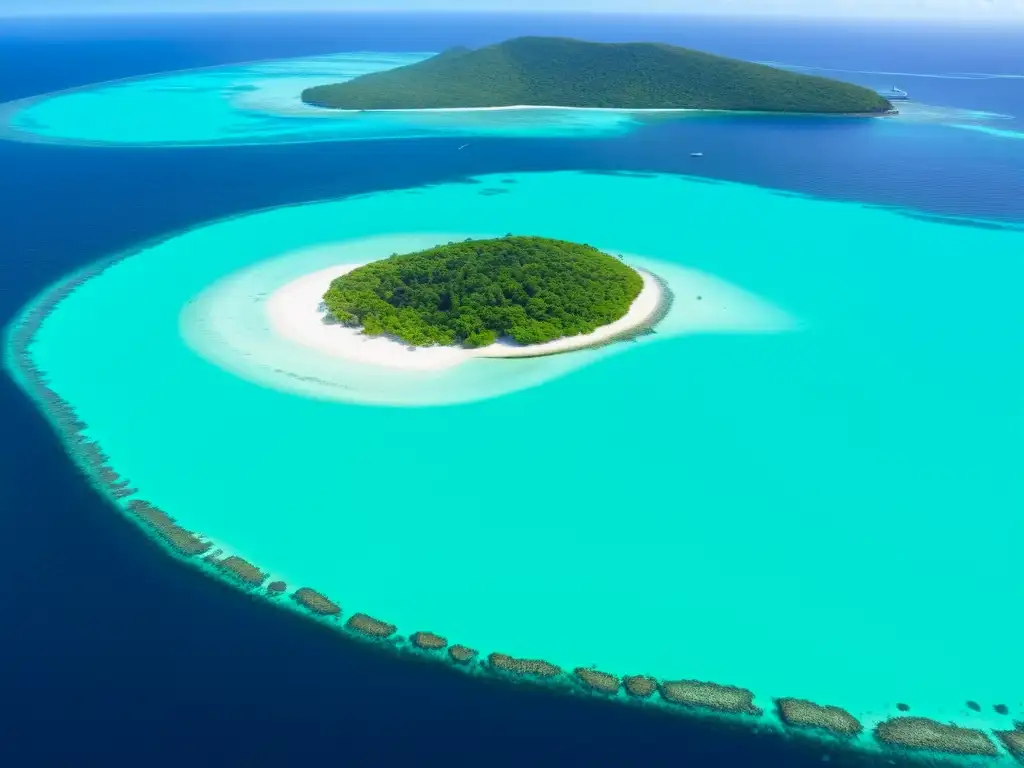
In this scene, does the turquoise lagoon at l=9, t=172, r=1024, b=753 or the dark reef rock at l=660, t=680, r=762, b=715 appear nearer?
the dark reef rock at l=660, t=680, r=762, b=715

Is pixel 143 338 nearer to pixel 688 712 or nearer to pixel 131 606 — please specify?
pixel 131 606

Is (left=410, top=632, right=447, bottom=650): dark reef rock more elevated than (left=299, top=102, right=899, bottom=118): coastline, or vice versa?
→ (left=299, top=102, right=899, bottom=118): coastline

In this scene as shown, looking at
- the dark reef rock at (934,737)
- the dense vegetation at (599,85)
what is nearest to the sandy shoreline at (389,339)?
the dark reef rock at (934,737)

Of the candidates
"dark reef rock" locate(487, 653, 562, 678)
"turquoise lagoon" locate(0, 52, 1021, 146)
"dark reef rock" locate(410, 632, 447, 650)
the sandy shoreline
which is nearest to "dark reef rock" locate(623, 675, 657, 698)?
"dark reef rock" locate(487, 653, 562, 678)

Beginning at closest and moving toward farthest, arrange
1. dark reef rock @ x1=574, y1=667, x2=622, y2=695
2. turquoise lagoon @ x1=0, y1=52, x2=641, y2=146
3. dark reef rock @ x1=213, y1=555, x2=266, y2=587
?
dark reef rock @ x1=574, y1=667, x2=622, y2=695
dark reef rock @ x1=213, y1=555, x2=266, y2=587
turquoise lagoon @ x1=0, y1=52, x2=641, y2=146

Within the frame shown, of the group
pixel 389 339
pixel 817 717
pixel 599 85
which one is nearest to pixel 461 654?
pixel 817 717

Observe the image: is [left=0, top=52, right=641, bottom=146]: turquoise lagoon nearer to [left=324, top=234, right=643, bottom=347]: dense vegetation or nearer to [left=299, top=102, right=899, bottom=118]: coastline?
[left=299, top=102, right=899, bottom=118]: coastline

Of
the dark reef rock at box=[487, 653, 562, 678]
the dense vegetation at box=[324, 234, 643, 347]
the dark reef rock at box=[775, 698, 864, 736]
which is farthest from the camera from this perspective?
the dense vegetation at box=[324, 234, 643, 347]
